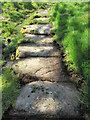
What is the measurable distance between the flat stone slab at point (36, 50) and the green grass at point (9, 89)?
123 centimetres

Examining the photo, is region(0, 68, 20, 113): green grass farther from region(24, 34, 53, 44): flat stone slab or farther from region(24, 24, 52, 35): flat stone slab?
region(24, 24, 52, 35): flat stone slab

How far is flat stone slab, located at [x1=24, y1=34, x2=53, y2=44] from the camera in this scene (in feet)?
19.4

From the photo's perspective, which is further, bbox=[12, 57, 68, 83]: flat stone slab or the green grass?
bbox=[12, 57, 68, 83]: flat stone slab

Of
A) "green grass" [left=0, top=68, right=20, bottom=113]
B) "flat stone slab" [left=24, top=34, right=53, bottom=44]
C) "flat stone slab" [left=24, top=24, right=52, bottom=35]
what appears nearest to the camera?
"green grass" [left=0, top=68, right=20, bottom=113]

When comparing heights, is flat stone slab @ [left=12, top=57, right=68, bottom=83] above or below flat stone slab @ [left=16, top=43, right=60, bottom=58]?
below

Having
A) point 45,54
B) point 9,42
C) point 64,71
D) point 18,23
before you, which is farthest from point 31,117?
point 18,23

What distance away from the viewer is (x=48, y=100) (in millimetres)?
3121

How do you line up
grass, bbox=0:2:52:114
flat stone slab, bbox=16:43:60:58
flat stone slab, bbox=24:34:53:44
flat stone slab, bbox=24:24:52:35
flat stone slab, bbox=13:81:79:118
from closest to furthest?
flat stone slab, bbox=13:81:79:118 → grass, bbox=0:2:52:114 → flat stone slab, bbox=16:43:60:58 → flat stone slab, bbox=24:34:53:44 → flat stone slab, bbox=24:24:52:35

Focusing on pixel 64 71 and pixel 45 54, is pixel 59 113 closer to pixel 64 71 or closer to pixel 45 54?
pixel 64 71

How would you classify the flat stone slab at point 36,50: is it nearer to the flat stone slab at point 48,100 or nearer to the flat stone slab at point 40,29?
the flat stone slab at point 40,29

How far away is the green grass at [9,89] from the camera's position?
3.12 m

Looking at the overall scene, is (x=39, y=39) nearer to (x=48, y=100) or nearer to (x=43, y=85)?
(x=43, y=85)

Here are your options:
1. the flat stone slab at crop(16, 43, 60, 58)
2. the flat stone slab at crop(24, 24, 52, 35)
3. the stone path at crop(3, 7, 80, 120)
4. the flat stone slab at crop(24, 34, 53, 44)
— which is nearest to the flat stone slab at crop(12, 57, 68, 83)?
the stone path at crop(3, 7, 80, 120)

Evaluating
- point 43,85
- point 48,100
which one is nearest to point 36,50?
point 43,85
